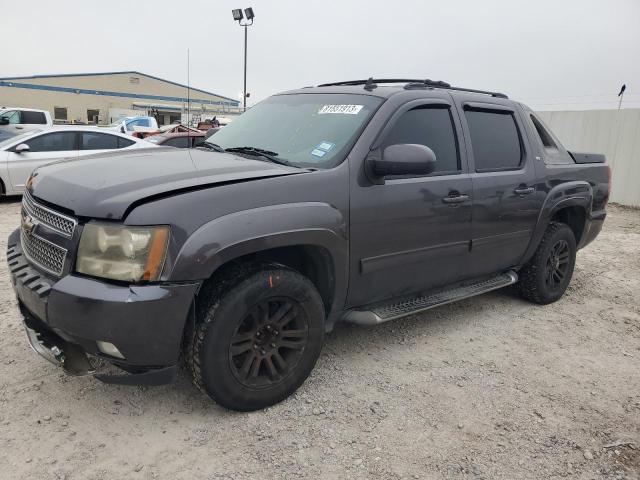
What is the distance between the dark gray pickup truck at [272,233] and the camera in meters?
2.29

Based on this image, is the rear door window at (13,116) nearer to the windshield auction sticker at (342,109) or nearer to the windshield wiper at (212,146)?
the windshield wiper at (212,146)

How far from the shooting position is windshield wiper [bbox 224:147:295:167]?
3.07 m

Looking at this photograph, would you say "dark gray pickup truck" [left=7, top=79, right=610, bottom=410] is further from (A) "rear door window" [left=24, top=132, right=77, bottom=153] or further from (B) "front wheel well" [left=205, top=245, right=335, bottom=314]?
(A) "rear door window" [left=24, top=132, right=77, bottom=153]

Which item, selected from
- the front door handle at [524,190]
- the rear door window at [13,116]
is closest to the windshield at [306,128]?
the front door handle at [524,190]

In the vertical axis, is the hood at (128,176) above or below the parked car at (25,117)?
above

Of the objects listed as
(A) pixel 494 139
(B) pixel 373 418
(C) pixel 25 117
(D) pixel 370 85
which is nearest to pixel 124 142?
(D) pixel 370 85

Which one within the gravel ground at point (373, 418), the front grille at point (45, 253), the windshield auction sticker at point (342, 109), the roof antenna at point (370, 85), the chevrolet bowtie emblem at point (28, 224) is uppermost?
the roof antenna at point (370, 85)

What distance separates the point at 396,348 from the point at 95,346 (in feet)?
6.92

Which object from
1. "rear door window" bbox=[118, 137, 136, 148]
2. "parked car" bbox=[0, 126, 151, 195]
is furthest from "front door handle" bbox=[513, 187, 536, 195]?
"rear door window" bbox=[118, 137, 136, 148]

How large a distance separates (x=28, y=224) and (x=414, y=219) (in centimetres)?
223

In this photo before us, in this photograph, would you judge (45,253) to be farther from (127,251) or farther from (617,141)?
(617,141)

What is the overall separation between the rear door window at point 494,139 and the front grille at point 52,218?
8.96ft

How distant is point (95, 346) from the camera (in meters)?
2.33

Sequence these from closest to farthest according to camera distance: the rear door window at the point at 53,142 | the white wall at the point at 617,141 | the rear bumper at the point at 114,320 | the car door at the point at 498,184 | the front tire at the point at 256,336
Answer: the rear bumper at the point at 114,320 < the front tire at the point at 256,336 < the car door at the point at 498,184 < the rear door window at the point at 53,142 < the white wall at the point at 617,141
